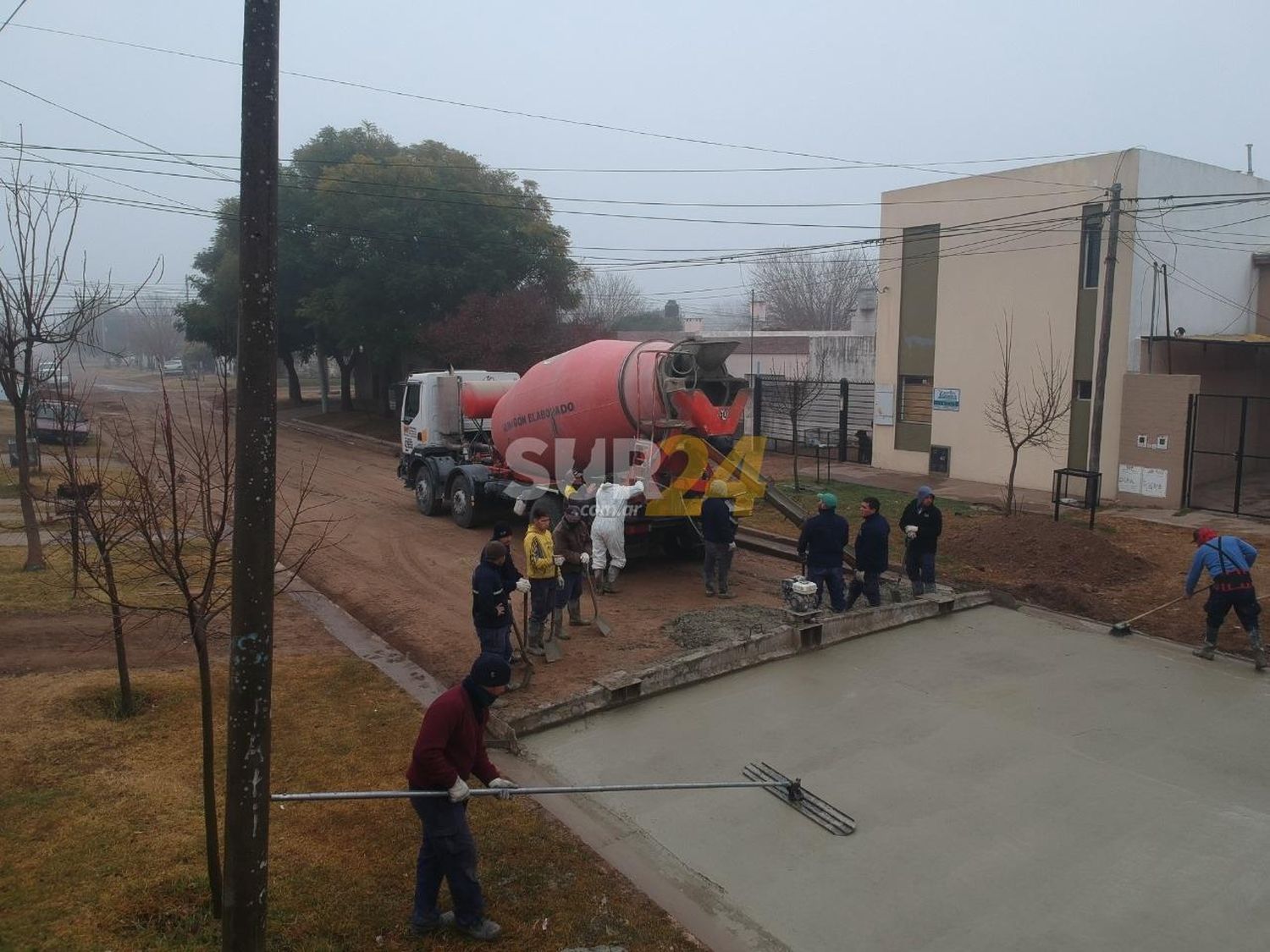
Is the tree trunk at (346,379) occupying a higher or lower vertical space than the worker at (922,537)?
higher

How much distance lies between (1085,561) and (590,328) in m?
18.8

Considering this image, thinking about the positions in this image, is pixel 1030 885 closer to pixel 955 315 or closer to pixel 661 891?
pixel 661 891

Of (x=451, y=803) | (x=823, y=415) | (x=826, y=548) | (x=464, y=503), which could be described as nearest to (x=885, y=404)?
(x=823, y=415)

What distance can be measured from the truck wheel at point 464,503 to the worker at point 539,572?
7391 mm

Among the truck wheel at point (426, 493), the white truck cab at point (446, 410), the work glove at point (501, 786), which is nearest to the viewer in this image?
the work glove at point (501, 786)

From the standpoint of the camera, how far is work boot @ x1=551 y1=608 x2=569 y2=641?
396 inches

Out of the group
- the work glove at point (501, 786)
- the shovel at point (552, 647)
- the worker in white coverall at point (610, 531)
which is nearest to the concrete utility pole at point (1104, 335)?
the worker in white coverall at point (610, 531)

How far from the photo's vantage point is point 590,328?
96.0 ft

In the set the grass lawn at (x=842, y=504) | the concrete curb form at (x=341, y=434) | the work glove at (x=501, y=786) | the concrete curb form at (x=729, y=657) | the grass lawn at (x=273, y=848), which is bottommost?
the grass lawn at (x=273, y=848)

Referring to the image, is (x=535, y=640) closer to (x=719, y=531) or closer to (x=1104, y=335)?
(x=719, y=531)

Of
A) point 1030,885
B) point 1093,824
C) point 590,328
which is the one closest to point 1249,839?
point 1093,824

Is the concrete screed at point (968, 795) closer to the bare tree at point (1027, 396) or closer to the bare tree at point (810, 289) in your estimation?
the bare tree at point (1027, 396)

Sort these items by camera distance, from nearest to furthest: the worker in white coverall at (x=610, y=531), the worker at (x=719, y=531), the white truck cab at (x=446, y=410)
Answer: the worker at (x=719, y=531), the worker in white coverall at (x=610, y=531), the white truck cab at (x=446, y=410)

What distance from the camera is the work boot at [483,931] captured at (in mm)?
4863
